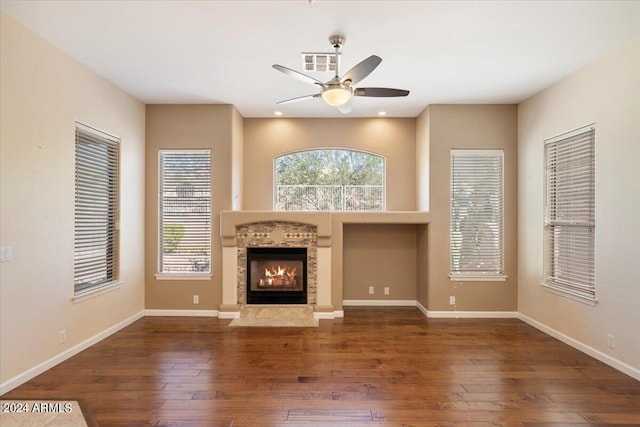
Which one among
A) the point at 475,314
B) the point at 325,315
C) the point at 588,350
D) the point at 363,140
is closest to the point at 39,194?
the point at 325,315

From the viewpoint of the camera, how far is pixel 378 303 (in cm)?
566

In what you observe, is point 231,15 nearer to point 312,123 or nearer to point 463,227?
point 312,123

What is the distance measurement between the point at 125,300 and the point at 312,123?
153 inches

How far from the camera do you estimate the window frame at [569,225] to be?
3695 millimetres

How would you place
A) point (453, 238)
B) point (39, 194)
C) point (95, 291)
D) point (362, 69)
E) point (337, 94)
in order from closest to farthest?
1. point (362, 69)
2. point (337, 94)
3. point (39, 194)
4. point (95, 291)
5. point (453, 238)

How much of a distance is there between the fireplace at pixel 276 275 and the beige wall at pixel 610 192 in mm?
3382

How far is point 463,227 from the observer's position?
199 inches

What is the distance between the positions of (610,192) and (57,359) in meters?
5.85

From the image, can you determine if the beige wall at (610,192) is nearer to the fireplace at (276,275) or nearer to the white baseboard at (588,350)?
the white baseboard at (588,350)

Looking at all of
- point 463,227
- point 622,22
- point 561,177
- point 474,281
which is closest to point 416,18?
point 622,22

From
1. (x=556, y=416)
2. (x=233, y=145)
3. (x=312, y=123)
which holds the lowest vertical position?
(x=556, y=416)

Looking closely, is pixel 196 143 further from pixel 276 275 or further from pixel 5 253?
pixel 5 253

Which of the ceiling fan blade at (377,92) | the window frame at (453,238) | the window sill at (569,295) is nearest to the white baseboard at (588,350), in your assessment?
the window sill at (569,295)

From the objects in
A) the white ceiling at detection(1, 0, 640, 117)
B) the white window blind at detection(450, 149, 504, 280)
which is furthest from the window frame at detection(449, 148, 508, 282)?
the white ceiling at detection(1, 0, 640, 117)
